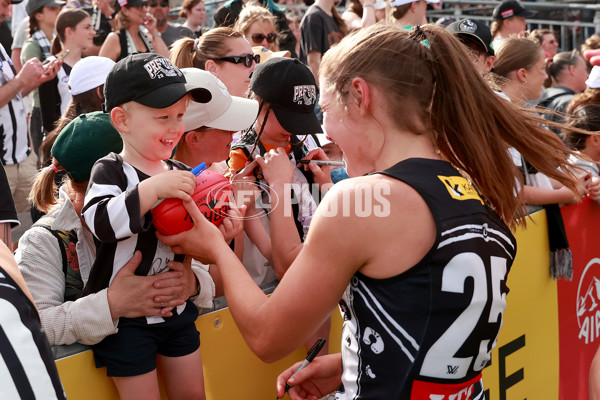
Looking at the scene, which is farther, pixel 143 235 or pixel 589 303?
pixel 589 303

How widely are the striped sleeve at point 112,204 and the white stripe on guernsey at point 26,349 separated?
2.72ft

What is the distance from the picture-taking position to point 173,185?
213 cm

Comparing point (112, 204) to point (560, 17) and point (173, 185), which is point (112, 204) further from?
point (560, 17)

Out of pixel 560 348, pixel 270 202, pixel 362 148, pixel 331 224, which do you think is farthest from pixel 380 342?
pixel 560 348

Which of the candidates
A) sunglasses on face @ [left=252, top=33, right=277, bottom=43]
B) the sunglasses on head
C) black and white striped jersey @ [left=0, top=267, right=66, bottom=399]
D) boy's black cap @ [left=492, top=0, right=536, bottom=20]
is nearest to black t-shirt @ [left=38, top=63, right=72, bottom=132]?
sunglasses on face @ [left=252, top=33, right=277, bottom=43]

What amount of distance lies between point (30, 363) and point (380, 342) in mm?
943

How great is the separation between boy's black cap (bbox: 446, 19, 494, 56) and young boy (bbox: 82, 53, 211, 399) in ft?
10.2

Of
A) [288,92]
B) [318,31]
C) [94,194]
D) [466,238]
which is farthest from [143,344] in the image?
[318,31]

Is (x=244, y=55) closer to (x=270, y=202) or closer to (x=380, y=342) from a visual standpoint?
(x=270, y=202)

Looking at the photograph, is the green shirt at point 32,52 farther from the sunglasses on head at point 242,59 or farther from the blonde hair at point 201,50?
the sunglasses on head at point 242,59

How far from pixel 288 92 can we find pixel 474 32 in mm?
2518

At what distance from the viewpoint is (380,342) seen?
73.7 inches

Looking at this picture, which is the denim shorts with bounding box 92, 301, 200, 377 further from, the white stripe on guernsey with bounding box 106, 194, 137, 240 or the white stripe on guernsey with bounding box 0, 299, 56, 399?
the white stripe on guernsey with bounding box 0, 299, 56, 399

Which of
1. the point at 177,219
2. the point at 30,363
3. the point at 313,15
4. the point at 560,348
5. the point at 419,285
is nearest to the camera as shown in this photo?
the point at 30,363
